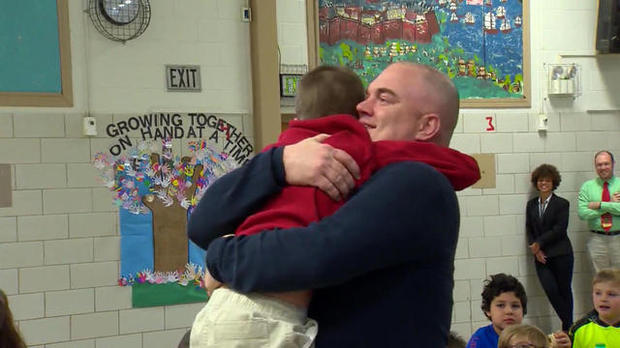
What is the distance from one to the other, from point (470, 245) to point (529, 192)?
0.82 m

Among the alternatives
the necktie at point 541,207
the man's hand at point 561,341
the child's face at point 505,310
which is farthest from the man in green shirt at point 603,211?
the man's hand at point 561,341

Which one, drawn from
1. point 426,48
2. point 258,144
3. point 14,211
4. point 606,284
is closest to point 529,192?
point 426,48

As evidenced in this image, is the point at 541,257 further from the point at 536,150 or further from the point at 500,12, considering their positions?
the point at 500,12

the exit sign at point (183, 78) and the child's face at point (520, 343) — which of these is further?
the exit sign at point (183, 78)

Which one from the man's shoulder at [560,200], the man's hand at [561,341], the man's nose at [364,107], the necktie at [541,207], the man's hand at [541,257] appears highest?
the man's nose at [364,107]

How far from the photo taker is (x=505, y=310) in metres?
3.61

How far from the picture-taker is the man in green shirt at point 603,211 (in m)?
6.63

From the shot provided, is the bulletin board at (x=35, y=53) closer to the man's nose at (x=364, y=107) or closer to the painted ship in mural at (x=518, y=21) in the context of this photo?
the painted ship in mural at (x=518, y=21)

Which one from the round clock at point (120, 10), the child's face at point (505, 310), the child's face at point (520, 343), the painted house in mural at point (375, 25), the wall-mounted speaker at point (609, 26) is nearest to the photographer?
the child's face at point (520, 343)

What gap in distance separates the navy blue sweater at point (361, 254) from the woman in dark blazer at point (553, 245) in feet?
18.9

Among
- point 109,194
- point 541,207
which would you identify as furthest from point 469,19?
point 109,194

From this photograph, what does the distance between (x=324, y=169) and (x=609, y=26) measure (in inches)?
257

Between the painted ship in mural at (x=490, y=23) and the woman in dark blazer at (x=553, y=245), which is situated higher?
the painted ship in mural at (x=490, y=23)

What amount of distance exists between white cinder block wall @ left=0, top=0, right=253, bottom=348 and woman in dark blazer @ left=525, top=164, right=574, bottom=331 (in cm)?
287
